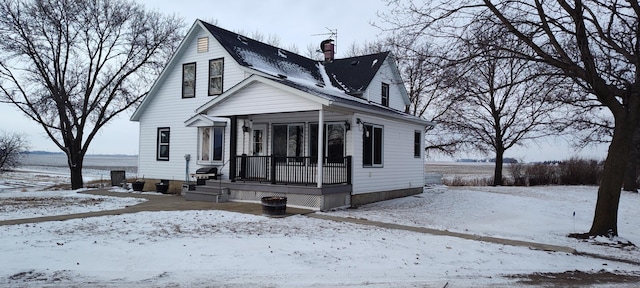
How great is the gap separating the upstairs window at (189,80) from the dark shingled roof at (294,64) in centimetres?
197

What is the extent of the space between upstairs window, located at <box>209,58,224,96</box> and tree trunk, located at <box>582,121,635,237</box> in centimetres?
1331

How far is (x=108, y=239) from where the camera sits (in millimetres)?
7574

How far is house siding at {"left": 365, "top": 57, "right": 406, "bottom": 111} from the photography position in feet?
→ 57.7

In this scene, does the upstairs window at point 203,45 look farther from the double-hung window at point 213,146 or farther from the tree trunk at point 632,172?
the tree trunk at point 632,172

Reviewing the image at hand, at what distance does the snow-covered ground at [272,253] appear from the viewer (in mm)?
5551

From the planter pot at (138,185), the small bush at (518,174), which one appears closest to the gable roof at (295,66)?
the planter pot at (138,185)

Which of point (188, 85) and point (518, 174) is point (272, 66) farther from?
point (518, 174)

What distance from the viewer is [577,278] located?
6.21 meters

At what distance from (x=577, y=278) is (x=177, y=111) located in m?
15.9

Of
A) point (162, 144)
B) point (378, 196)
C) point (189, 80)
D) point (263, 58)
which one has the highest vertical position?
point (263, 58)

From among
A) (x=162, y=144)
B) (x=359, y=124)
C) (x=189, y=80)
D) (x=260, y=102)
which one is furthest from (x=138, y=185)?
(x=359, y=124)

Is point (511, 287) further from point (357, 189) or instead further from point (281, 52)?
point (281, 52)

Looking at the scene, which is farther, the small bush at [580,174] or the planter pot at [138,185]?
the small bush at [580,174]

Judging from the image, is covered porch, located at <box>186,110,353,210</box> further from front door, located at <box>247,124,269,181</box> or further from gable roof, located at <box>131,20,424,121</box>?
gable roof, located at <box>131,20,424,121</box>
